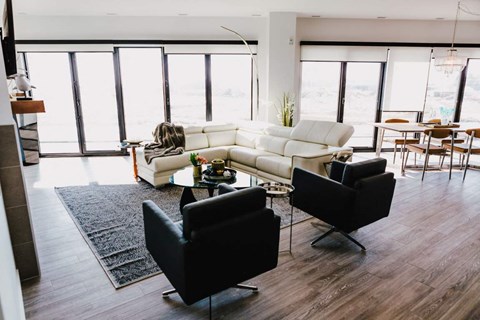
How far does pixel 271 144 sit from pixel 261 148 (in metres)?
0.24

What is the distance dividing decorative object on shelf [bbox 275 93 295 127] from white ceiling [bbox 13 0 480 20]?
5.26ft

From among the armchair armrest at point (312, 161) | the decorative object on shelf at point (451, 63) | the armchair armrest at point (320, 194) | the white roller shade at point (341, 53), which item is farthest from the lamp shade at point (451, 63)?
the armchair armrest at point (320, 194)

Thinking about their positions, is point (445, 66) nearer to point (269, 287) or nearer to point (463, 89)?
point (463, 89)

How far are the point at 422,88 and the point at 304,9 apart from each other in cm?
325

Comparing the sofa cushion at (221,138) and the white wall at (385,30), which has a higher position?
the white wall at (385,30)

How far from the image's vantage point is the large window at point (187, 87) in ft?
21.4

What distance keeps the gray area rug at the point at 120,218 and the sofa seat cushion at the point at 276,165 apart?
0.41 m

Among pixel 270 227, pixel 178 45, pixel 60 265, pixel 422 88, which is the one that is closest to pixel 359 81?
pixel 422 88

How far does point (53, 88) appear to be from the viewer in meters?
6.37

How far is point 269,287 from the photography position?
8.21ft

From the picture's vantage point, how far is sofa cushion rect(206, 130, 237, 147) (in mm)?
5641

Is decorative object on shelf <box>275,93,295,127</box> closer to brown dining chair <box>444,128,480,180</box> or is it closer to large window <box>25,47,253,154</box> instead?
large window <box>25,47,253,154</box>

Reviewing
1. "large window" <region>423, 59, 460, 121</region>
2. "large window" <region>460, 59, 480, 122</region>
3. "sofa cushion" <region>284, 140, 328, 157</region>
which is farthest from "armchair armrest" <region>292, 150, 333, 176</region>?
"large window" <region>460, 59, 480, 122</region>

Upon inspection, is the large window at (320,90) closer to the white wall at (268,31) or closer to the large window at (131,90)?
the white wall at (268,31)
